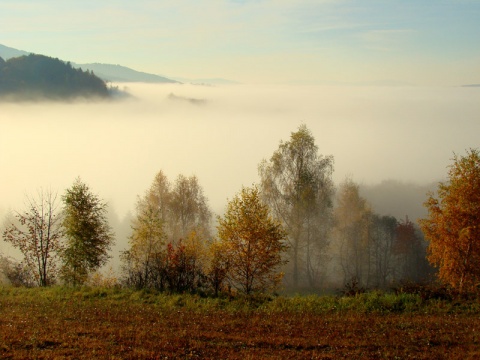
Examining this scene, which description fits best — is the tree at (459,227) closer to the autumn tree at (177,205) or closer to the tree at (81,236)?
the tree at (81,236)

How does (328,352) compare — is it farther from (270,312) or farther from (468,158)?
(468,158)

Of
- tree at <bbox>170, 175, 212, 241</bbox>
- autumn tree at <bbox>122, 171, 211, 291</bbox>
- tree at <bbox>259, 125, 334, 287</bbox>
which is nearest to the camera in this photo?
autumn tree at <bbox>122, 171, 211, 291</bbox>

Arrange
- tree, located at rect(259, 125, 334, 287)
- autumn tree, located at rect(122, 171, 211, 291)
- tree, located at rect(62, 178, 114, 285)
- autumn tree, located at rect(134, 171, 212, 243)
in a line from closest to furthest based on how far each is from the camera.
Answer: autumn tree, located at rect(122, 171, 211, 291) < tree, located at rect(62, 178, 114, 285) < tree, located at rect(259, 125, 334, 287) < autumn tree, located at rect(134, 171, 212, 243)

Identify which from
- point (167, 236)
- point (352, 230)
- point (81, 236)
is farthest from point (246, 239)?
point (352, 230)

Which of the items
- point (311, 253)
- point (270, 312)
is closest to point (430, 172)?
point (311, 253)

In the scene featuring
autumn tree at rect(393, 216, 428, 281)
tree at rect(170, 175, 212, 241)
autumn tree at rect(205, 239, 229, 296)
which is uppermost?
tree at rect(170, 175, 212, 241)

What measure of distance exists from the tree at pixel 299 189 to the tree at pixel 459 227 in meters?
20.7

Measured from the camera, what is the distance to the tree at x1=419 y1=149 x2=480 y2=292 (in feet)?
103

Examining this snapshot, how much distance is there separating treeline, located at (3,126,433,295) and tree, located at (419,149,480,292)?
3965 millimetres

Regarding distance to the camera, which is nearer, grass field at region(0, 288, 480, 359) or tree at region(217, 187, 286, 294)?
grass field at region(0, 288, 480, 359)

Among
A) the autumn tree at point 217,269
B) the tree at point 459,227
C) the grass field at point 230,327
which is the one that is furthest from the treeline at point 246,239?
the tree at point 459,227

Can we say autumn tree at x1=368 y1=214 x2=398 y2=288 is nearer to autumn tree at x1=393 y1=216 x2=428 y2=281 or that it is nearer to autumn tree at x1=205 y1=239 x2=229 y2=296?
autumn tree at x1=393 y1=216 x2=428 y2=281

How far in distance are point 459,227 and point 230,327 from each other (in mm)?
20442

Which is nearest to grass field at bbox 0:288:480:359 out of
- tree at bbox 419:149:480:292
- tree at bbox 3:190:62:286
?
tree at bbox 419:149:480:292
